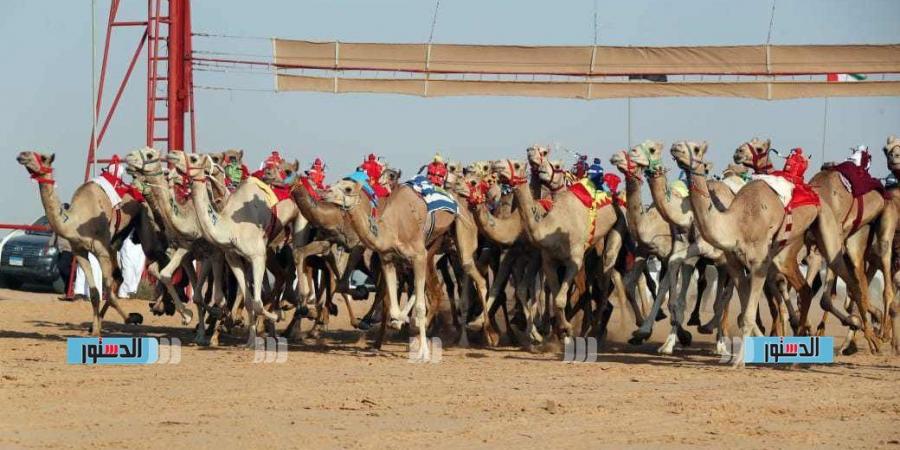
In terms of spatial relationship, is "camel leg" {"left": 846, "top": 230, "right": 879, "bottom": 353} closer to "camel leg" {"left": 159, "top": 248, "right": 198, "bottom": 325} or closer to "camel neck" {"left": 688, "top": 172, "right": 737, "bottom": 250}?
"camel neck" {"left": 688, "top": 172, "right": 737, "bottom": 250}

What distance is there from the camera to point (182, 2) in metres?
29.0

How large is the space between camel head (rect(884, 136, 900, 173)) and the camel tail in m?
1.12

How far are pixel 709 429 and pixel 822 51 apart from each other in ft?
59.1

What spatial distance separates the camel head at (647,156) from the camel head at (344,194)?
2.84 meters

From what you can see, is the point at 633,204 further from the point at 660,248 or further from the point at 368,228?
the point at 368,228

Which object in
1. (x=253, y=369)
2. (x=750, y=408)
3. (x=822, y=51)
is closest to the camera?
(x=750, y=408)

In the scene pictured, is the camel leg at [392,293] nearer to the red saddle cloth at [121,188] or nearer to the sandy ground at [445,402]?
the sandy ground at [445,402]

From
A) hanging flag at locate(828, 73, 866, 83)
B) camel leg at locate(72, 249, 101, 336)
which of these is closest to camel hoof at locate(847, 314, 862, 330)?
camel leg at locate(72, 249, 101, 336)

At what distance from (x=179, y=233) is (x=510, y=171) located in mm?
3698

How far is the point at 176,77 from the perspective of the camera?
2869 centimetres

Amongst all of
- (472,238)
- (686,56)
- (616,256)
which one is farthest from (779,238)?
(686,56)

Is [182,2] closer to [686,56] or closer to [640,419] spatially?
[686,56]

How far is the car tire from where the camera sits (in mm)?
33125

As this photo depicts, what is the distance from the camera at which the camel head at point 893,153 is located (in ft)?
57.9
